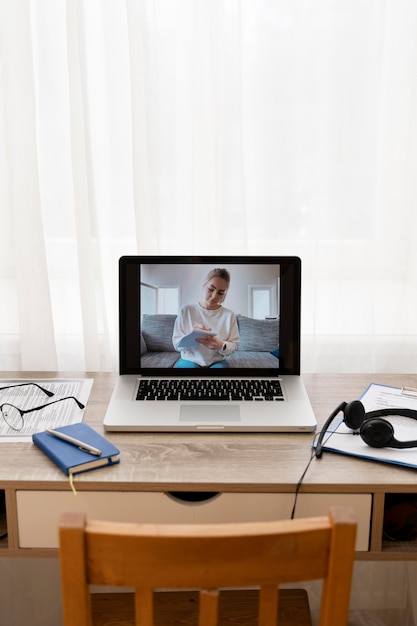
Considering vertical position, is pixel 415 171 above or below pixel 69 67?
below

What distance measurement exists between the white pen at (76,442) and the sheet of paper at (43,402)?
0.19 ft

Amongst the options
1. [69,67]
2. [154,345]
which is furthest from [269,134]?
[154,345]

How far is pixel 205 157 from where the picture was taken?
5.94 ft

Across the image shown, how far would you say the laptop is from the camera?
5.06ft

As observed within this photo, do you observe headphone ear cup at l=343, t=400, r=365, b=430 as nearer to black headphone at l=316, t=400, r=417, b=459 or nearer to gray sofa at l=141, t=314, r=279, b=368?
black headphone at l=316, t=400, r=417, b=459

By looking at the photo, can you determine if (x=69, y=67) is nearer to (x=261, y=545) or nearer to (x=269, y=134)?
(x=269, y=134)

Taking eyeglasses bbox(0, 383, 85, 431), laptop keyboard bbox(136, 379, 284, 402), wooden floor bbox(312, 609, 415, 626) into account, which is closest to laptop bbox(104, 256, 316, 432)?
laptop keyboard bbox(136, 379, 284, 402)

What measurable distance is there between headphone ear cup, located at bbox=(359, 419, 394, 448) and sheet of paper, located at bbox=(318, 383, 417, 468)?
0.05 feet

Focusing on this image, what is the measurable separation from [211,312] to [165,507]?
452 mm

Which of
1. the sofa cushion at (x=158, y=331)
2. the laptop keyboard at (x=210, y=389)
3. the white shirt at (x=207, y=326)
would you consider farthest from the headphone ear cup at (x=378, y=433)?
the sofa cushion at (x=158, y=331)

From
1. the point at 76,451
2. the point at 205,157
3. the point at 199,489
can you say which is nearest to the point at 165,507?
the point at 199,489

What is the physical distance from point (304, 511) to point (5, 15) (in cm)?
133

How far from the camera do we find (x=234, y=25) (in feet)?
5.71

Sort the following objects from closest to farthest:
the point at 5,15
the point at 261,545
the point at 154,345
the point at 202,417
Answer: the point at 261,545, the point at 202,417, the point at 154,345, the point at 5,15
